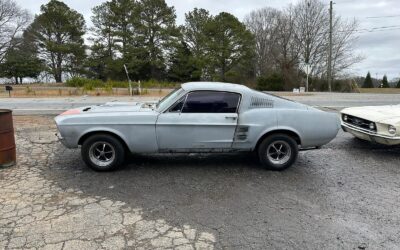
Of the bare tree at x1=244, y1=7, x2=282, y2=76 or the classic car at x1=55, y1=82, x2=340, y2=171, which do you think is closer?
the classic car at x1=55, y1=82, x2=340, y2=171

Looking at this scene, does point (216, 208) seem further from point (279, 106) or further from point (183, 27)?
point (183, 27)

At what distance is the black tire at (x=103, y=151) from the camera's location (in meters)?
4.90

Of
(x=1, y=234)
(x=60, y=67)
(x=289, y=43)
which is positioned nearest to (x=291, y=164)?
(x=1, y=234)

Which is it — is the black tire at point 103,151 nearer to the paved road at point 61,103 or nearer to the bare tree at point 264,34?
the paved road at point 61,103

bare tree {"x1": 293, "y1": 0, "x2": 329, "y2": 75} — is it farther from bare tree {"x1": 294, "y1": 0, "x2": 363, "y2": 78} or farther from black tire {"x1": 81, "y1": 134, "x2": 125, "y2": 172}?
black tire {"x1": 81, "y1": 134, "x2": 125, "y2": 172}

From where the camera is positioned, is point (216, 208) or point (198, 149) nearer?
point (216, 208)

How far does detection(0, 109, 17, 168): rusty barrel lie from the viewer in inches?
197

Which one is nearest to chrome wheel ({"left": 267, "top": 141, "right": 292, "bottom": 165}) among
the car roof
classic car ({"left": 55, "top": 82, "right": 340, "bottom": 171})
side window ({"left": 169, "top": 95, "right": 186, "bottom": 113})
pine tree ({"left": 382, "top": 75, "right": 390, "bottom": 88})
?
classic car ({"left": 55, "top": 82, "right": 340, "bottom": 171})

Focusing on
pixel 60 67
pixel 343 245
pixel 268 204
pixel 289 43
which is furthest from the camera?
pixel 60 67

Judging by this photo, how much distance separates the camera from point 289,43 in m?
42.1

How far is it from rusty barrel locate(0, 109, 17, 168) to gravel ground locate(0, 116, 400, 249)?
0.16m

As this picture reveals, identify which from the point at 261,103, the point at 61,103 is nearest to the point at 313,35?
the point at 61,103

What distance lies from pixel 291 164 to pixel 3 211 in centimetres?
405

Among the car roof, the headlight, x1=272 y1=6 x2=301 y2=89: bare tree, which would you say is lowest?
the headlight
